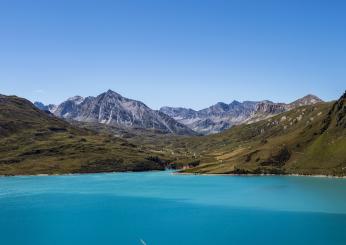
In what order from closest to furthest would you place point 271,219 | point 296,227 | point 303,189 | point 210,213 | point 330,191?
point 296,227 → point 271,219 → point 210,213 → point 330,191 → point 303,189

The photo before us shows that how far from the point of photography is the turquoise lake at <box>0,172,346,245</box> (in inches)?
4031

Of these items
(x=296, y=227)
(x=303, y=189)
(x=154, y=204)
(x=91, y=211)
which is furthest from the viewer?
(x=303, y=189)

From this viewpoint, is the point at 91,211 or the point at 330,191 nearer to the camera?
the point at 91,211

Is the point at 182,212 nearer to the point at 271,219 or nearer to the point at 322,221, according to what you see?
the point at 271,219

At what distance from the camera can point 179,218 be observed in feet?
427

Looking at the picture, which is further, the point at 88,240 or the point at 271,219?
the point at 271,219

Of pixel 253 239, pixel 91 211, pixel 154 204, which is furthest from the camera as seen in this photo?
pixel 154 204

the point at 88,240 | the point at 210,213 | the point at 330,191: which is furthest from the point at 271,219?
the point at 330,191

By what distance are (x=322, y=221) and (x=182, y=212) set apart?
42.3 meters

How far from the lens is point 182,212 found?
141875mm

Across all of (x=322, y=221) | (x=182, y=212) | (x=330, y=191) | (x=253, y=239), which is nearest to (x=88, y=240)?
(x=253, y=239)

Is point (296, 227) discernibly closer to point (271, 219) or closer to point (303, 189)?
point (271, 219)

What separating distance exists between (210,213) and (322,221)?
3360 cm

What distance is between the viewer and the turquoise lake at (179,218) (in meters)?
102
